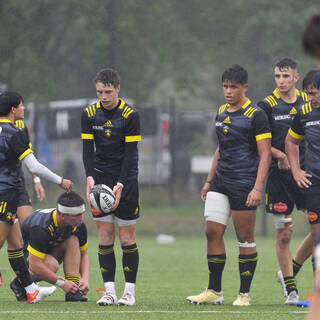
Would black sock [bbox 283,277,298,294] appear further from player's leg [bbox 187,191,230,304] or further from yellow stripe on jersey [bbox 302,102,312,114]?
yellow stripe on jersey [bbox 302,102,312,114]

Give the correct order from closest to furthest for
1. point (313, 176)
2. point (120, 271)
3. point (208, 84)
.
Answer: point (313, 176), point (120, 271), point (208, 84)

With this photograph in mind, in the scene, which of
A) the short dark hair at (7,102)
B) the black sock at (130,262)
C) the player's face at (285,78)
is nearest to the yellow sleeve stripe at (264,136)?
the player's face at (285,78)

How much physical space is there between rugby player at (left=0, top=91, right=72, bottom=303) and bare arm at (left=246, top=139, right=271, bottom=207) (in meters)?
1.57

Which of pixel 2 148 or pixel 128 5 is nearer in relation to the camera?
pixel 2 148

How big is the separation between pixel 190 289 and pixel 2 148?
301 centimetres

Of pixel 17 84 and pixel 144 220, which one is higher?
pixel 17 84

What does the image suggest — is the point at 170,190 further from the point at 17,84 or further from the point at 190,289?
the point at 190,289

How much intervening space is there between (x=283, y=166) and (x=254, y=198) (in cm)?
74

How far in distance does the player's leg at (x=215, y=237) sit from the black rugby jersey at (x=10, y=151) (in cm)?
168

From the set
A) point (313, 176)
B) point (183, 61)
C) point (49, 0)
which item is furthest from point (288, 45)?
point (313, 176)

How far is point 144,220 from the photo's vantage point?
18969mm

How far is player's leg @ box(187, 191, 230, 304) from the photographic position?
780 centimetres

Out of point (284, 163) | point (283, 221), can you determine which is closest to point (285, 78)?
point (284, 163)

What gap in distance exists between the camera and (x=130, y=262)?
7.92 metres
